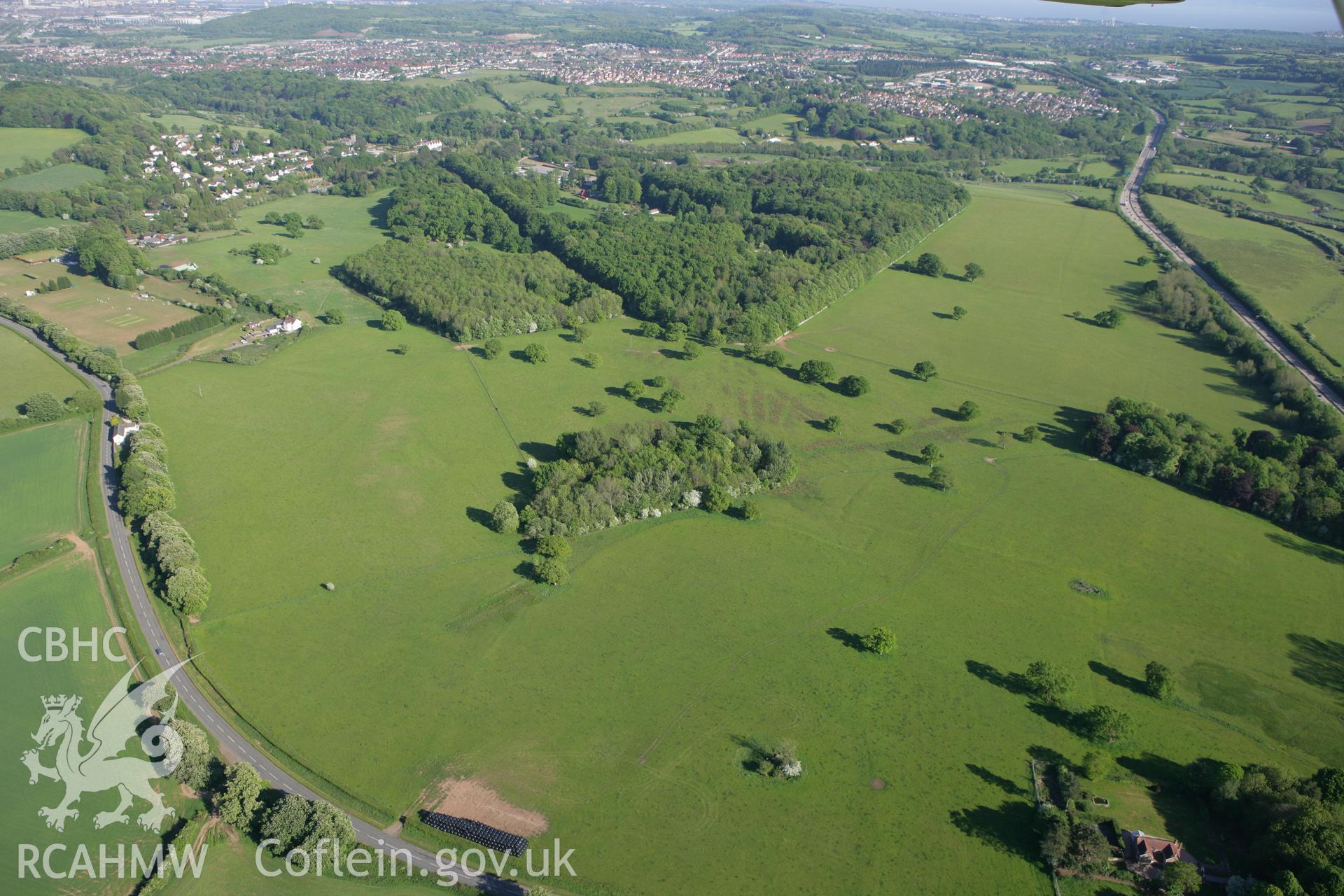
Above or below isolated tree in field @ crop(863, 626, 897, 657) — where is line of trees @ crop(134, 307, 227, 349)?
above

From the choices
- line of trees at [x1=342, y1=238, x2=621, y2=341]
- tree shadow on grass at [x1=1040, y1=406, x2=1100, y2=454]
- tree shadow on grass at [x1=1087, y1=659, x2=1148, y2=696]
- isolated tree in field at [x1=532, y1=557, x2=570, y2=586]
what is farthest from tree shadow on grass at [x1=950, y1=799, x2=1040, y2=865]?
line of trees at [x1=342, y1=238, x2=621, y2=341]

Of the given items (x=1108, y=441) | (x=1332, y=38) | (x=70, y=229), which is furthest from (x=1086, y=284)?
(x=70, y=229)

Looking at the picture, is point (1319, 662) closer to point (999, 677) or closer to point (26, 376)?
point (999, 677)

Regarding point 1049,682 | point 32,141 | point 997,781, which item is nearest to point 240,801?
point 997,781

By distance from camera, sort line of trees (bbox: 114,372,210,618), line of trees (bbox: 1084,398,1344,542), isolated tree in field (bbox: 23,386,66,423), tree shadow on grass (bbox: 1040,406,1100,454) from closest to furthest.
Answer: line of trees (bbox: 114,372,210,618) → line of trees (bbox: 1084,398,1344,542) → isolated tree in field (bbox: 23,386,66,423) → tree shadow on grass (bbox: 1040,406,1100,454)

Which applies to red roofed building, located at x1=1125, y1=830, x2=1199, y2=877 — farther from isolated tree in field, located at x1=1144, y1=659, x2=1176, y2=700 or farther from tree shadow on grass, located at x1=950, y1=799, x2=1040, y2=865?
isolated tree in field, located at x1=1144, y1=659, x2=1176, y2=700

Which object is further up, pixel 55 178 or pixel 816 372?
pixel 55 178

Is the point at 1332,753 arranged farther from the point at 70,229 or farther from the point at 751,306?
the point at 70,229

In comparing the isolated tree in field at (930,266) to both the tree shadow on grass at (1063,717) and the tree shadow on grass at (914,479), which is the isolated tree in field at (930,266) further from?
the tree shadow on grass at (1063,717)
